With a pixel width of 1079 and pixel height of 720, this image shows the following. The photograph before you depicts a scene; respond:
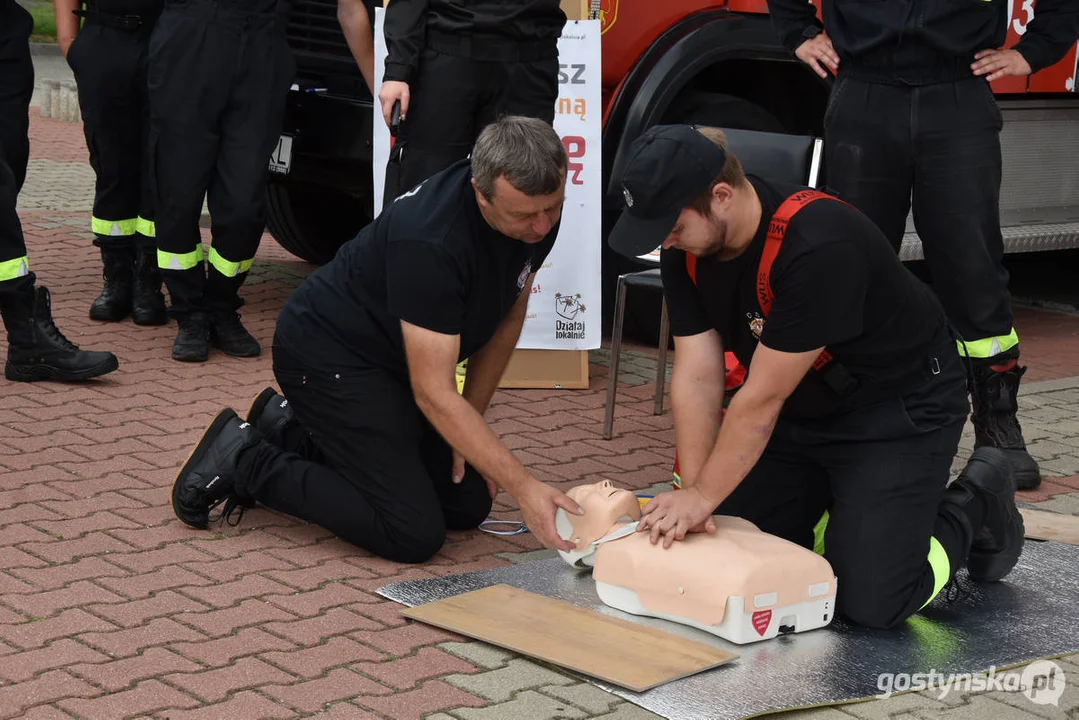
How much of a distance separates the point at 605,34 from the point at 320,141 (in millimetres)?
1235

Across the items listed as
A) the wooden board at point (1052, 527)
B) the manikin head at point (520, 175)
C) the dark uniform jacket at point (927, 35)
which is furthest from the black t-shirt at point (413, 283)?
the wooden board at point (1052, 527)

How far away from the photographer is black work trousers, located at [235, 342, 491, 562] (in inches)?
152

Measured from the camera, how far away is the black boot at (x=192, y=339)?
569 cm

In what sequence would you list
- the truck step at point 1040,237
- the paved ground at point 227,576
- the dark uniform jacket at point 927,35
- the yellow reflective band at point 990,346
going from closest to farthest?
the paved ground at point 227,576 → the dark uniform jacket at point 927,35 → the yellow reflective band at point 990,346 → the truck step at point 1040,237

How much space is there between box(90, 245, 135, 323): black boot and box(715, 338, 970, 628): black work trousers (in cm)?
346

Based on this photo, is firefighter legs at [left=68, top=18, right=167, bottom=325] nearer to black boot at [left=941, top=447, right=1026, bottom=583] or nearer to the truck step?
the truck step

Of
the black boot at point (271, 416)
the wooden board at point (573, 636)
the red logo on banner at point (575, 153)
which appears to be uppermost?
the red logo on banner at point (575, 153)

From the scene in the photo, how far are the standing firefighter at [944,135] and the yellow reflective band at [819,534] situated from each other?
90 cm

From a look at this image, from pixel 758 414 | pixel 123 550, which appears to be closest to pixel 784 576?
pixel 758 414

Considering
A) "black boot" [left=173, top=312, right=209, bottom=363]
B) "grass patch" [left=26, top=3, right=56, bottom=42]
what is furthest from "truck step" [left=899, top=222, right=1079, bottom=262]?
"grass patch" [left=26, top=3, right=56, bottom=42]

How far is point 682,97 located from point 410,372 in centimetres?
261

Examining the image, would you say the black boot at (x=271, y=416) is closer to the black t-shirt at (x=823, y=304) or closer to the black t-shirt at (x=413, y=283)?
the black t-shirt at (x=413, y=283)

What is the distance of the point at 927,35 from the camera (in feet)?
14.5

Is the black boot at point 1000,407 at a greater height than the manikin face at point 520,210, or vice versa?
the manikin face at point 520,210
